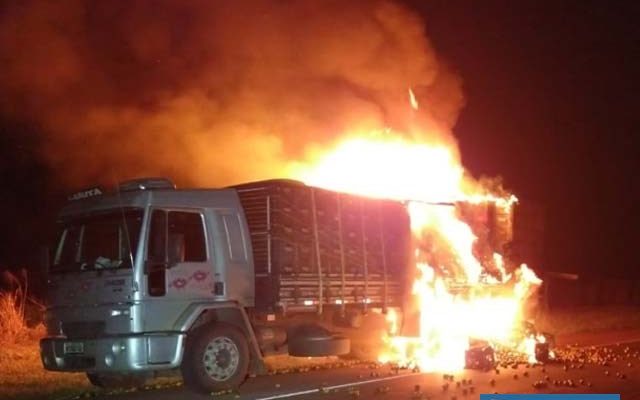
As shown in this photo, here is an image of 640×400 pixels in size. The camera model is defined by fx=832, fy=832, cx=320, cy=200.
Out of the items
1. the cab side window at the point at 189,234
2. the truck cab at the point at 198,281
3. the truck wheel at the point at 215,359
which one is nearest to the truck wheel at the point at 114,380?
the truck cab at the point at 198,281

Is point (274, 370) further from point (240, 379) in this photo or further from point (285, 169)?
point (285, 169)

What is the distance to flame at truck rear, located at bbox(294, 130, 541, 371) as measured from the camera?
13.3 m

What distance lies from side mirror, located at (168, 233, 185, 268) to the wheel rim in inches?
41.8

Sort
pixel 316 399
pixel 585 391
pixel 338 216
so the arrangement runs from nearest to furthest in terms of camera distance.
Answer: pixel 316 399 < pixel 585 391 < pixel 338 216

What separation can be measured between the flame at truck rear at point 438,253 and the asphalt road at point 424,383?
86cm

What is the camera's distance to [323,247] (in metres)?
11.6

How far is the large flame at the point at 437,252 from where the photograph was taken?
525 inches

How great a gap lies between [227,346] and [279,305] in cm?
101

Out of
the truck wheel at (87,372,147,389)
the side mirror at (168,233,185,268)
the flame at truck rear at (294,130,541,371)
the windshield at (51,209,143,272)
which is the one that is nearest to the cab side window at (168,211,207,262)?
the side mirror at (168,233,185,268)

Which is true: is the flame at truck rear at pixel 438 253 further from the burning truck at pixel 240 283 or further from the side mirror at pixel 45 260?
the side mirror at pixel 45 260

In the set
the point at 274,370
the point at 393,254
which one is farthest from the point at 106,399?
the point at 393,254

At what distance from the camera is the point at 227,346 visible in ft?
33.1

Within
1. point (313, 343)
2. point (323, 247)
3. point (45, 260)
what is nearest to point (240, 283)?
point (313, 343)

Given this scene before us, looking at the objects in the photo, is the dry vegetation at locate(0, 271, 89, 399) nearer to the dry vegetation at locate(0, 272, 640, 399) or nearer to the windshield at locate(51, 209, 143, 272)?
the dry vegetation at locate(0, 272, 640, 399)
